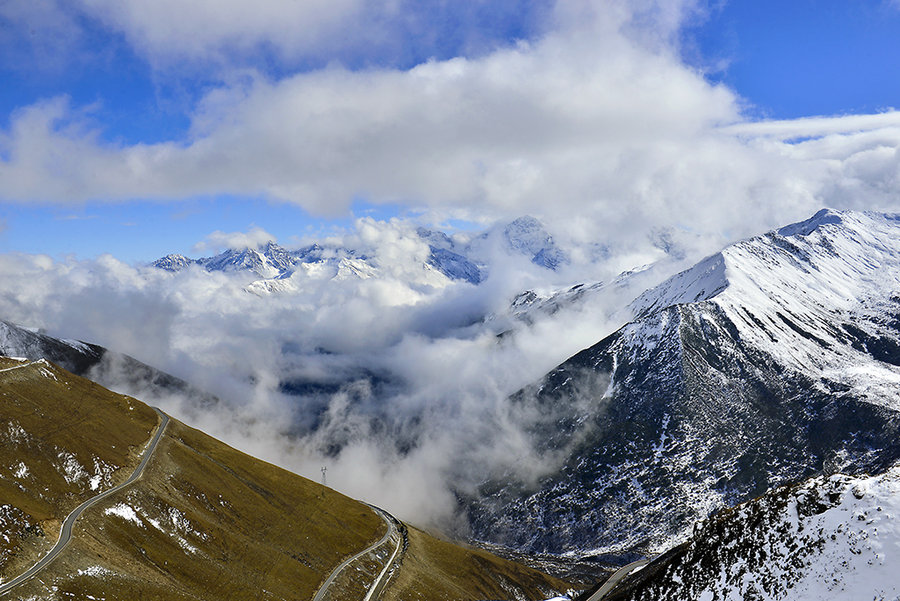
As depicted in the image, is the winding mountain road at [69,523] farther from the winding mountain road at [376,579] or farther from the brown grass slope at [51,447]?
the winding mountain road at [376,579]

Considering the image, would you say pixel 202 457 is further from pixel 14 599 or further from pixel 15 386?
pixel 14 599

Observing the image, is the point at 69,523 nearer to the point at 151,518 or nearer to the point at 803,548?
the point at 151,518

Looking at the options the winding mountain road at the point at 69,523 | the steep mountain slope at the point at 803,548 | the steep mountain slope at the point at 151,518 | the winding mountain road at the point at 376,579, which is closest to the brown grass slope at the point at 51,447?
the steep mountain slope at the point at 151,518

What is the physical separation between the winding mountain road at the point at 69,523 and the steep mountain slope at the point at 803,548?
99.0 meters

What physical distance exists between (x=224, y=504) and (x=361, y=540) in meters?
46.4

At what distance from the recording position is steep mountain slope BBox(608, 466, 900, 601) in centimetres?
5509

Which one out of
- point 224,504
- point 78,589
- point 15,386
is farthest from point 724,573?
point 15,386

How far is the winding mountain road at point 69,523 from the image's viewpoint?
92500 mm

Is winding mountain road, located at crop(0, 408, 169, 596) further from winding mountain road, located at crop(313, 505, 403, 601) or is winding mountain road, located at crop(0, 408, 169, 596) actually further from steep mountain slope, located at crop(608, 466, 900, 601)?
steep mountain slope, located at crop(608, 466, 900, 601)

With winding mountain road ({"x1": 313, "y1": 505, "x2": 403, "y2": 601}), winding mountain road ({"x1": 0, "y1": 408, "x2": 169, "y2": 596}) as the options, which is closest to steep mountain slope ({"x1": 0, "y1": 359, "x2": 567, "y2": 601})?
winding mountain road ({"x1": 0, "y1": 408, "x2": 169, "y2": 596})

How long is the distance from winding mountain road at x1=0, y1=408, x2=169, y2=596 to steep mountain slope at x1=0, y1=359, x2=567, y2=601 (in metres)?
1.35

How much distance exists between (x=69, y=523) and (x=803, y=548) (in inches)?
5171

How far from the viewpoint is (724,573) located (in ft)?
222

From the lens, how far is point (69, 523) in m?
117
